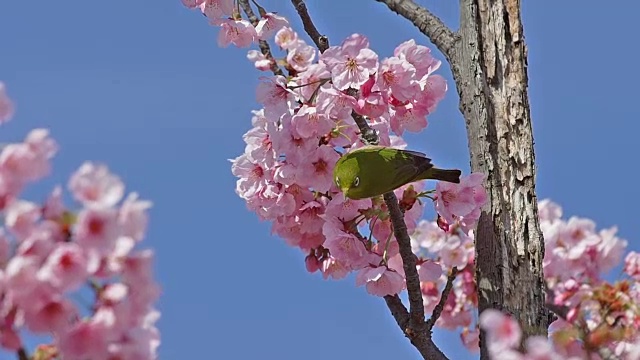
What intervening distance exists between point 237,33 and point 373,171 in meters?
0.80

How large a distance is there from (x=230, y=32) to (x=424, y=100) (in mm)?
645

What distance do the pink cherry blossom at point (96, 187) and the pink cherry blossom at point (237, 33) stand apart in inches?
58.8

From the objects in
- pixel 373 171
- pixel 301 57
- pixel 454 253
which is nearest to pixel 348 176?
pixel 373 171

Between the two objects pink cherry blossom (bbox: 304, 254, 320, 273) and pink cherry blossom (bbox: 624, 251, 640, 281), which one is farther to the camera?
pink cherry blossom (bbox: 624, 251, 640, 281)

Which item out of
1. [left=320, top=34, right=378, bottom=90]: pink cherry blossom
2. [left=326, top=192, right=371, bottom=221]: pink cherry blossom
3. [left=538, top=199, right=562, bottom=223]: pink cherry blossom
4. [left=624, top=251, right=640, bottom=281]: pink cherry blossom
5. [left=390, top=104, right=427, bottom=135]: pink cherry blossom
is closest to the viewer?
[left=320, top=34, right=378, bottom=90]: pink cherry blossom

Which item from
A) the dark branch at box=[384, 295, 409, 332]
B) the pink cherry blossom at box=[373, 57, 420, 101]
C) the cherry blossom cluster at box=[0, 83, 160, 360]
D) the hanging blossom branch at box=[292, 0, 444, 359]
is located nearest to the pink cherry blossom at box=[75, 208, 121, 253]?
the cherry blossom cluster at box=[0, 83, 160, 360]

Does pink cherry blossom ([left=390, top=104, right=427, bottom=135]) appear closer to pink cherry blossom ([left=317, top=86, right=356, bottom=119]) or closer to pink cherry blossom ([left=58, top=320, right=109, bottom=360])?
pink cherry blossom ([left=317, top=86, right=356, bottom=119])

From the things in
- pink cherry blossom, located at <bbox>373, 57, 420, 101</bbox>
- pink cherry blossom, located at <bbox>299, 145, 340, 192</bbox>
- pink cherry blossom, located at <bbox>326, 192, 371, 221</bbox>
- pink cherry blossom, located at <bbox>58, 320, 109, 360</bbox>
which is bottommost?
pink cherry blossom, located at <bbox>58, 320, 109, 360</bbox>

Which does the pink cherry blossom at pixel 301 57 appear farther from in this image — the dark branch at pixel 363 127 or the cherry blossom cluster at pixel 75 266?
the cherry blossom cluster at pixel 75 266

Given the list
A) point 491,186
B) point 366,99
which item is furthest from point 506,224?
point 366,99

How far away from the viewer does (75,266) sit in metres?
1.20

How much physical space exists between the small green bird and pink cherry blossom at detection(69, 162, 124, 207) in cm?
97

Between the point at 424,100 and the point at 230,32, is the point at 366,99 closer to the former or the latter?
the point at 424,100

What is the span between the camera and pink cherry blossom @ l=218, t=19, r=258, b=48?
270 cm
